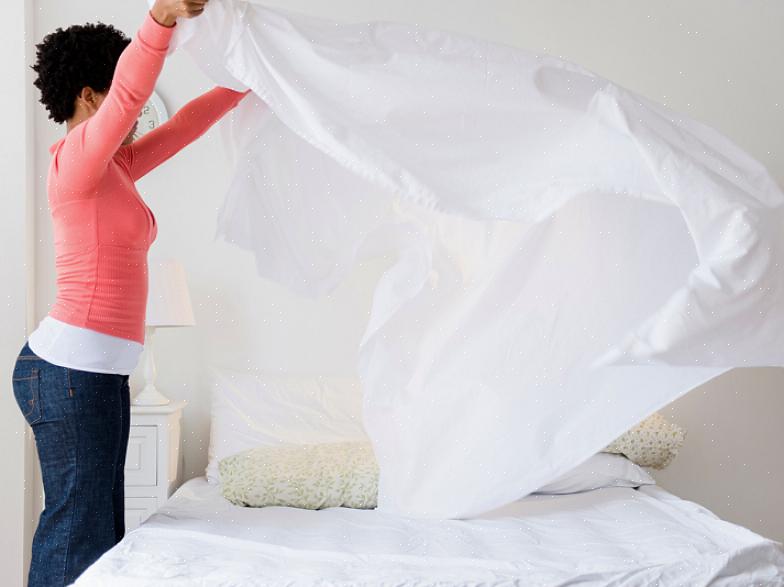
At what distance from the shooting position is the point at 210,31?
198 cm

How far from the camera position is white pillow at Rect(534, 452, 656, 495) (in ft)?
9.46

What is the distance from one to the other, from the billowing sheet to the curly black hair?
28 centimetres

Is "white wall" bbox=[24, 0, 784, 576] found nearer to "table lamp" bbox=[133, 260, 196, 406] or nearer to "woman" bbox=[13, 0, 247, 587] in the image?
"table lamp" bbox=[133, 260, 196, 406]

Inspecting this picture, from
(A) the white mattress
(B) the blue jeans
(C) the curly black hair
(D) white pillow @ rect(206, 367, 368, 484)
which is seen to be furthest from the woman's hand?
A: (D) white pillow @ rect(206, 367, 368, 484)

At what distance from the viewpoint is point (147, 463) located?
3217 millimetres

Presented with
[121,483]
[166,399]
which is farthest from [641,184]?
[166,399]

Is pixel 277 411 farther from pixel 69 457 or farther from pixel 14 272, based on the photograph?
pixel 69 457

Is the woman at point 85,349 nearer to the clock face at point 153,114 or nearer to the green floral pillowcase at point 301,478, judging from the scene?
the green floral pillowcase at point 301,478

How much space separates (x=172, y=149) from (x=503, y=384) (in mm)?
1034

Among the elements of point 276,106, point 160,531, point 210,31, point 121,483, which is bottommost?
point 160,531

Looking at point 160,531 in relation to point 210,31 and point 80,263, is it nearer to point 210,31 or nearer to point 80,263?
point 80,263

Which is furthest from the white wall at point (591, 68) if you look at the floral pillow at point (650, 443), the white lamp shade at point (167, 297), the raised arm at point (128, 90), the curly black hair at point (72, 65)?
the raised arm at point (128, 90)

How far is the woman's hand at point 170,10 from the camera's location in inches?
74.0

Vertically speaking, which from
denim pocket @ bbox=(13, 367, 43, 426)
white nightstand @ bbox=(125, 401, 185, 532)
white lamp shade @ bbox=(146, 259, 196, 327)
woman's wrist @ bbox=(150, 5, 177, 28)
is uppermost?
woman's wrist @ bbox=(150, 5, 177, 28)
